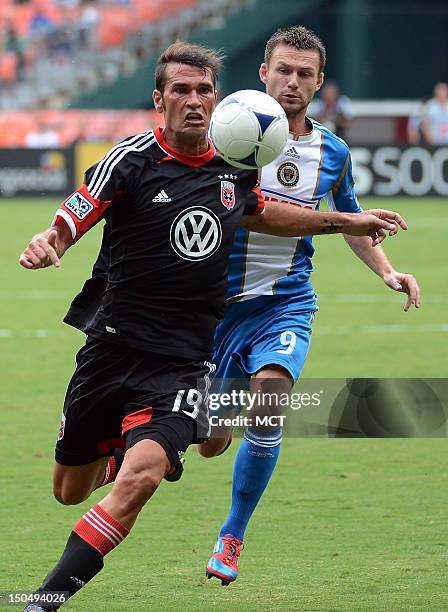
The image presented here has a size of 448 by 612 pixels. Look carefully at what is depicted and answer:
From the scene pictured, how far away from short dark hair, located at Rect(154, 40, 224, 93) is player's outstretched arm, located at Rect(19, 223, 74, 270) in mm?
854

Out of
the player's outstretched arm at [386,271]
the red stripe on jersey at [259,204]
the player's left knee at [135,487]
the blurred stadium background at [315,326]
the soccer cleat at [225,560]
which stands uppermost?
the red stripe on jersey at [259,204]

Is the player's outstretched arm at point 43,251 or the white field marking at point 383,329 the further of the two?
the white field marking at point 383,329

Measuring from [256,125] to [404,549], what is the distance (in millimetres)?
2207

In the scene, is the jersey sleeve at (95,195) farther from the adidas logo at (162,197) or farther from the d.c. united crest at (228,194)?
the d.c. united crest at (228,194)

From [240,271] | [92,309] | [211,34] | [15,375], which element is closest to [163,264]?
[92,309]

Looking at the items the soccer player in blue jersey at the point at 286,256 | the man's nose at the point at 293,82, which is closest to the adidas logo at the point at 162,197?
the soccer player in blue jersey at the point at 286,256

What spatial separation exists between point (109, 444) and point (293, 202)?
1.84m

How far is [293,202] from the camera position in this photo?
6.69 meters

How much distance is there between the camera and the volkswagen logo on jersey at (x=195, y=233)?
5262 mm

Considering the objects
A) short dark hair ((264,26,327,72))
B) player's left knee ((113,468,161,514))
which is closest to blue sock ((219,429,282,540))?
player's left knee ((113,468,161,514))

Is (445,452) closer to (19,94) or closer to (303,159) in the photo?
(303,159)

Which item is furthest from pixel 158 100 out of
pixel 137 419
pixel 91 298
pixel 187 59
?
pixel 137 419

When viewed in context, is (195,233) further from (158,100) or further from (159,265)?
(158,100)

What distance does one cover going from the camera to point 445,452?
8.54m
